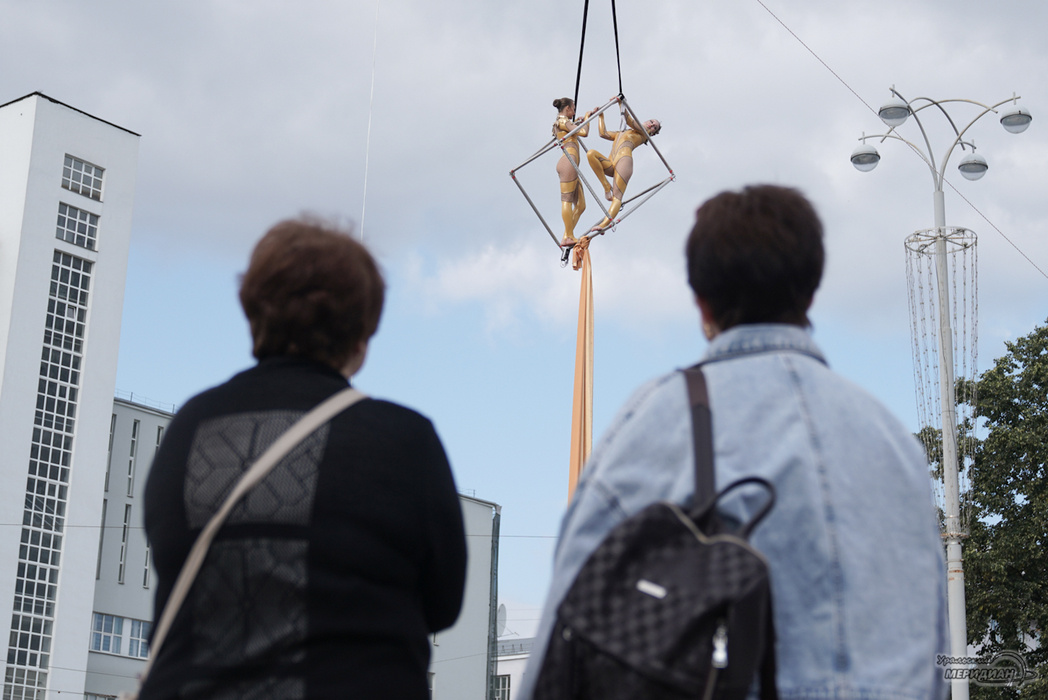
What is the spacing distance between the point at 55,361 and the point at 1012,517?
34908 millimetres

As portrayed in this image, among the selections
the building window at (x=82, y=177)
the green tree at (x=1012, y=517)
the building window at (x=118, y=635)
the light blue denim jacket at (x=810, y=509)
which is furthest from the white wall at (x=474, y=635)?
the light blue denim jacket at (x=810, y=509)

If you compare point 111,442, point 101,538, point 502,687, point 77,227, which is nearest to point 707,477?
point 101,538

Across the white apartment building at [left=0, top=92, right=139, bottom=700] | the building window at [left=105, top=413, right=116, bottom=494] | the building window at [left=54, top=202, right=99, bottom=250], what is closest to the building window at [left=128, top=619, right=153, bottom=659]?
the white apartment building at [left=0, top=92, right=139, bottom=700]

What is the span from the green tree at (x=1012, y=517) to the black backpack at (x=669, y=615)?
72.2 feet

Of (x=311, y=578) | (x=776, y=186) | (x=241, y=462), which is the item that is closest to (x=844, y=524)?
(x=776, y=186)

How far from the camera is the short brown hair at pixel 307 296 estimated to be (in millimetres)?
A: 2363

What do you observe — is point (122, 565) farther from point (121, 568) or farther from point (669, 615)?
point (669, 615)

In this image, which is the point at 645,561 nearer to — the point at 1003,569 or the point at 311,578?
the point at 311,578

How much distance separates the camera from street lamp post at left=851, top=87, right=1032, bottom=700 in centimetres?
1421

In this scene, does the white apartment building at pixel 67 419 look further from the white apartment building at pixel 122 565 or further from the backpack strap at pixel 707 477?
the backpack strap at pixel 707 477

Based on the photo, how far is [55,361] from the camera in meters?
46.3

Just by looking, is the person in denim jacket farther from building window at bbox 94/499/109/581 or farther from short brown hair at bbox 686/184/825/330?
building window at bbox 94/499/109/581

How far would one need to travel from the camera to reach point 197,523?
2145 millimetres

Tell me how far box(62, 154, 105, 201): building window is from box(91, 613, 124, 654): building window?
1627 cm
